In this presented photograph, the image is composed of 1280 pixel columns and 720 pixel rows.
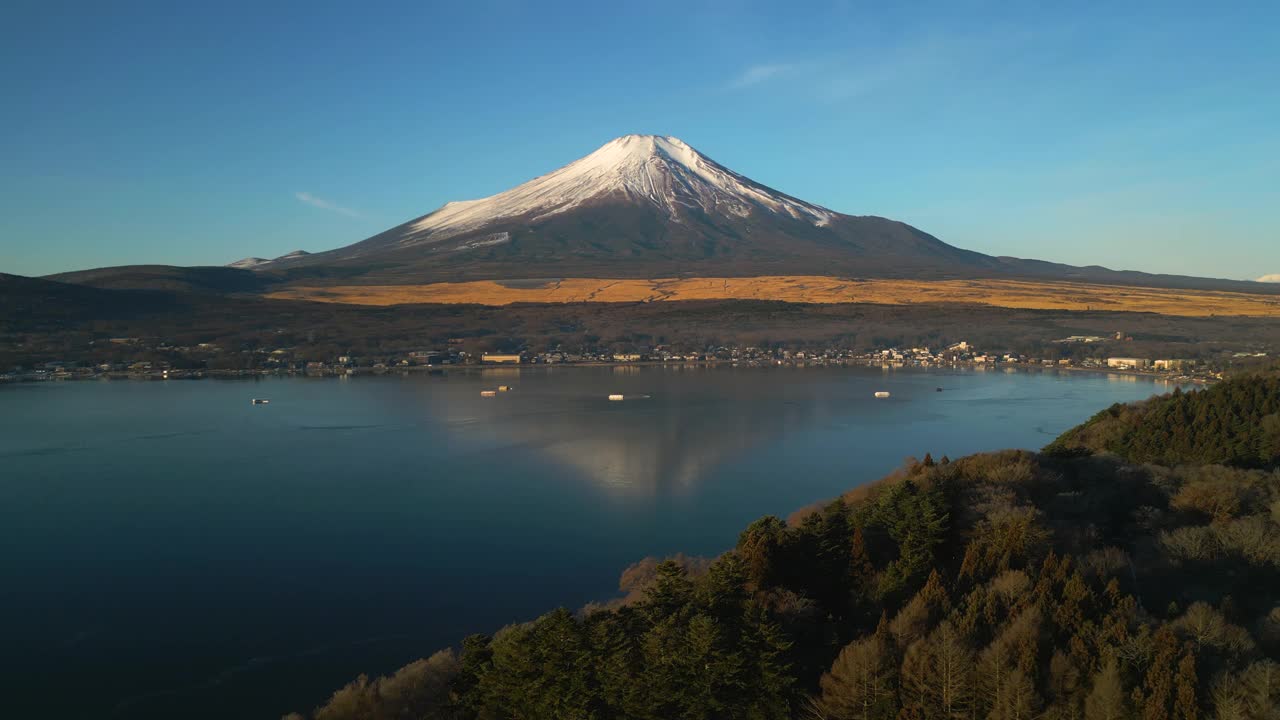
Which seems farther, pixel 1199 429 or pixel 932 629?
pixel 1199 429

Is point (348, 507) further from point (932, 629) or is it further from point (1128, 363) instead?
point (1128, 363)

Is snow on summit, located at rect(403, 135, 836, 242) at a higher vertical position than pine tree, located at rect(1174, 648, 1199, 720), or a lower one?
higher

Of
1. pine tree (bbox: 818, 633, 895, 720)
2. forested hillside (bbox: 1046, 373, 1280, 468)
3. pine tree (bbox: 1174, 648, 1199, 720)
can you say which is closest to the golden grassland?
forested hillside (bbox: 1046, 373, 1280, 468)

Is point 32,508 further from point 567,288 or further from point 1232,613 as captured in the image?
point 567,288

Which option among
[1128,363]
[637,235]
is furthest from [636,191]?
[1128,363]

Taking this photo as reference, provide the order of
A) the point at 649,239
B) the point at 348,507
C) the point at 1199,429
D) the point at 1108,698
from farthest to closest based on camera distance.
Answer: the point at 649,239 < the point at 348,507 < the point at 1199,429 < the point at 1108,698

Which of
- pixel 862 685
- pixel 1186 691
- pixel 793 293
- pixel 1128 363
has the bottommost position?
pixel 1128 363

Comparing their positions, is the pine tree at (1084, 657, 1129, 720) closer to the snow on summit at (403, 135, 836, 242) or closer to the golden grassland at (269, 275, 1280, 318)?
the golden grassland at (269, 275, 1280, 318)
